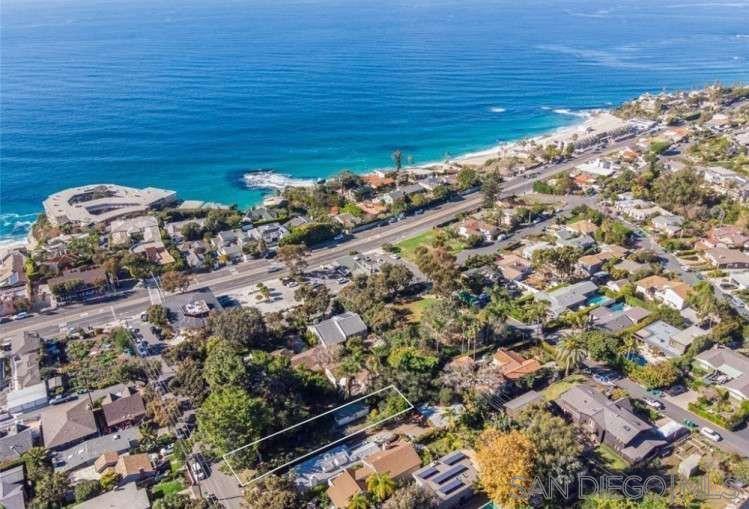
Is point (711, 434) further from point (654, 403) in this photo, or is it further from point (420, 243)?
point (420, 243)

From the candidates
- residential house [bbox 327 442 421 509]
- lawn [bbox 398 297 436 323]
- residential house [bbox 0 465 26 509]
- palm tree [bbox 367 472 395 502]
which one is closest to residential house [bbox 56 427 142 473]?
residential house [bbox 0 465 26 509]

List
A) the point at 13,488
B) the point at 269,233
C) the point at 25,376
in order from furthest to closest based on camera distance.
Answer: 1. the point at 269,233
2. the point at 25,376
3. the point at 13,488

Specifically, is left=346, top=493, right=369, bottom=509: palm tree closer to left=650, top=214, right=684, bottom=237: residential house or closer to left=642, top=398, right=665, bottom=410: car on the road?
left=642, top=398, right=665, bottom=410: car on the road

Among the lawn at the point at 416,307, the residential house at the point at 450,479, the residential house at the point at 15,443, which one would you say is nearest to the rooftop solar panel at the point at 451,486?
the residential house at the point at 450,479

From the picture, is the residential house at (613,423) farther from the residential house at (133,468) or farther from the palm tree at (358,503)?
the residential house at (133,468)

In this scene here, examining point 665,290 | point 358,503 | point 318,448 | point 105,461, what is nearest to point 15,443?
point 105,461

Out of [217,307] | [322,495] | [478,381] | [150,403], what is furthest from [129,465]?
[478,381]
